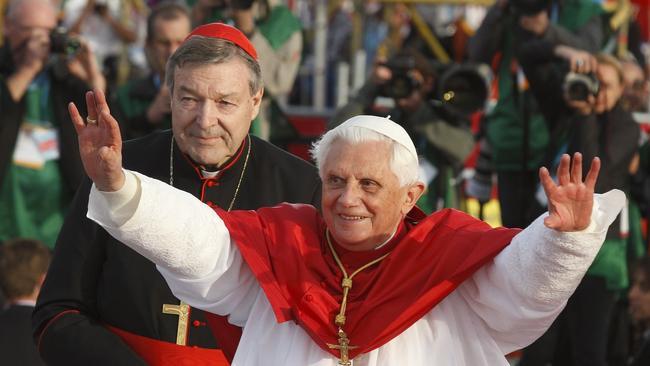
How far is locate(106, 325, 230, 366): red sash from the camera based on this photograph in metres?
4.38

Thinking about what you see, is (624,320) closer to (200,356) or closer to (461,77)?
(461,77)

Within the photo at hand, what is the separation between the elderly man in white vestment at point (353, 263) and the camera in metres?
3.62

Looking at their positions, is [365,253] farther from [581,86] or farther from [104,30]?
[104,30]

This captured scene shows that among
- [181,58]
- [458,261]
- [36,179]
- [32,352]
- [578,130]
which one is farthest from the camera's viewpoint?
[36,179]

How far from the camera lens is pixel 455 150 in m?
7.75

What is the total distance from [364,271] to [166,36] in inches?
143

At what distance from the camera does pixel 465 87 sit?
7734 millimetres

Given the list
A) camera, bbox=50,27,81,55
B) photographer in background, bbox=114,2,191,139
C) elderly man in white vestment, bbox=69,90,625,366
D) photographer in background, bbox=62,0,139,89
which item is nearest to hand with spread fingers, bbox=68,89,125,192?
elderly man in white vestment, bbox=69,90,625,366

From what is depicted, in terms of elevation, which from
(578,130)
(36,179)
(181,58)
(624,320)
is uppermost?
(181,58)

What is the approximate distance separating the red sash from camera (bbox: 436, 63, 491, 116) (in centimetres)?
355

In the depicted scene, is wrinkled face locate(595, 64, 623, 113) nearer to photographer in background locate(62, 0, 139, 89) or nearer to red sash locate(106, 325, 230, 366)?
red sash locate(106, 325, 230, 366)

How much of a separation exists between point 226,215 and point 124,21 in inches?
356

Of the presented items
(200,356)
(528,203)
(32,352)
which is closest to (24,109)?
(32,352)

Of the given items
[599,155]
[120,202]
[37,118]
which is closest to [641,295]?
[599,155]
